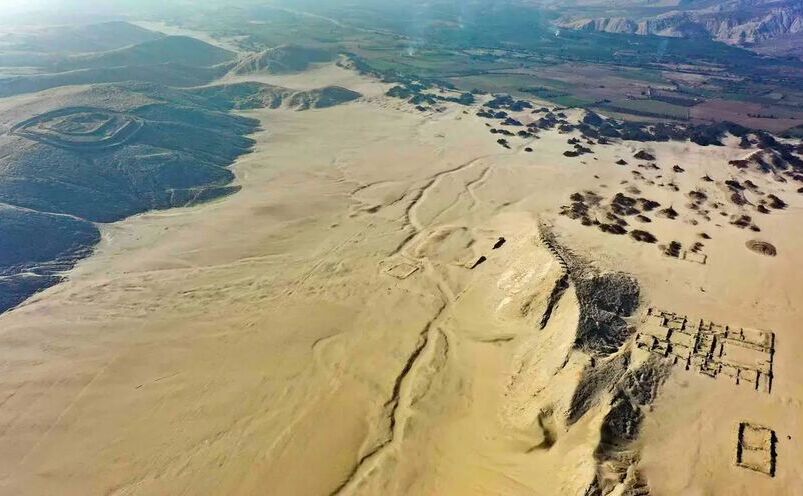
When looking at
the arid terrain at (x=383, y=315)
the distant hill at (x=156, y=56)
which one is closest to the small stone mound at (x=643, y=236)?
the arid terrain at (x=383, y=315)

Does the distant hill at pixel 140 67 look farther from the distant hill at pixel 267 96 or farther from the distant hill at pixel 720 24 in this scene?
the distant hill at pixel 720 24

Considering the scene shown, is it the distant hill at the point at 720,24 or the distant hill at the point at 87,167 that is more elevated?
the distant hill at the point at 720,24

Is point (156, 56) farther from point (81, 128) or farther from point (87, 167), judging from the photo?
point (87, 167)

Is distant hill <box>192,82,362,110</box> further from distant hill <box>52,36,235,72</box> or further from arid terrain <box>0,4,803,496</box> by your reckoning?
distant hill <box>52,36,235,72</box>

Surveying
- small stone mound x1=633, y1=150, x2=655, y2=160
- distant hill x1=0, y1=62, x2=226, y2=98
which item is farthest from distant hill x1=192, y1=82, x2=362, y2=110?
small stone mound x1=633, y1=150, x2=655, y2=160

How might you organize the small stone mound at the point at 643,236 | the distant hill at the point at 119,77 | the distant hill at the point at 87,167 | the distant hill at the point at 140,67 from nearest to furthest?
1. the distant hill at the point at 87,167
2. the small stone mound at the point at 643,236
3. the distant hill at the point at 119,77
4. the distant hill at the point at 140,67

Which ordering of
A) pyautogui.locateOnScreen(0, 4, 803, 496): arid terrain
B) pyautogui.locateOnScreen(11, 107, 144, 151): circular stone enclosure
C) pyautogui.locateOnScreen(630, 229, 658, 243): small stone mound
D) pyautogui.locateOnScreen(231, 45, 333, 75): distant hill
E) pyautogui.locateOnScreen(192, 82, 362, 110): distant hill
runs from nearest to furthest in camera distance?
pyautogui.locateOnScreen(0, 4, 803, 496): arid terrain < pyautogui.locateOnScreen(630, 229, 658, 243): small stone mound < pyautogui.locateOnScreen(11, 107, 144, 151): circular stone enclosure < pyautogui.locateOnScreen(192, 82, 362, 110): distant hill < pyautogui.locateOnScreen(231, 45, 333, 75): distant hill
